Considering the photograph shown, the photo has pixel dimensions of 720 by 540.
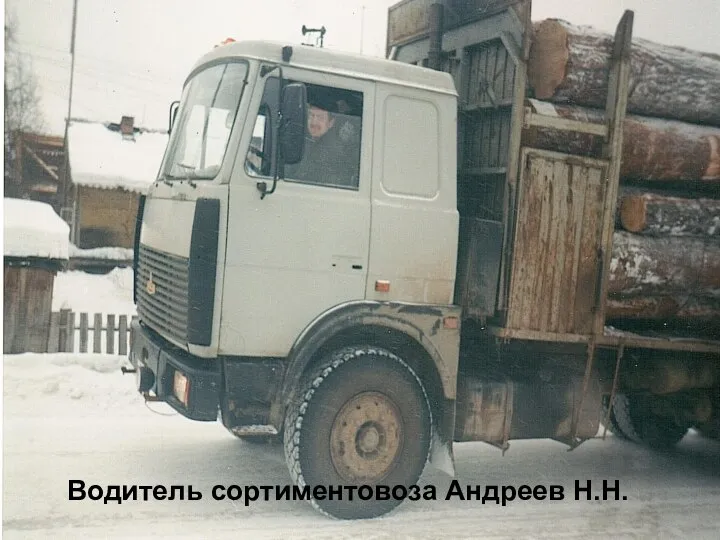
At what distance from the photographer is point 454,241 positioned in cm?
518

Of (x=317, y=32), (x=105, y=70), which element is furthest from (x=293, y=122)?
(x=105, y=70)

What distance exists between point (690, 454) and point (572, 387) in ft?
8.06

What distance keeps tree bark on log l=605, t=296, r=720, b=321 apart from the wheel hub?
1820 mm

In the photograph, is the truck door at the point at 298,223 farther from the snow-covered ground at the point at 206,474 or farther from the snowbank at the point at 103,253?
the snowbank at the point at 103,253

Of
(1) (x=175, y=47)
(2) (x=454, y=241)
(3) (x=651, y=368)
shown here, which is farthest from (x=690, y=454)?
(1) (x=175, y=47)

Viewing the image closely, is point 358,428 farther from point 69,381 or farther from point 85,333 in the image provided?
point 85,333

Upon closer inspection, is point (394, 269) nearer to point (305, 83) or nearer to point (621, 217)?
point (305, 83)

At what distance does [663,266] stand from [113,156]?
5.33m

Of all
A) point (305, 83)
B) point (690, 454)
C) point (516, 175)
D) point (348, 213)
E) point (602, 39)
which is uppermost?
point (602, 39)

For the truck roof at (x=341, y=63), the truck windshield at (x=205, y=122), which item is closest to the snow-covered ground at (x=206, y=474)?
the truck windshield at (x=205, y=122)

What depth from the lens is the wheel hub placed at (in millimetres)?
4914

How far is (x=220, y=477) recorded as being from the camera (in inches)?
217

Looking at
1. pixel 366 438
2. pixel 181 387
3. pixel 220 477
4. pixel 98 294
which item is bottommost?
pixel 220 477

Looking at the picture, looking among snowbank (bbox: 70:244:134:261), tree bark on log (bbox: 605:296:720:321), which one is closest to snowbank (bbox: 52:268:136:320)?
snowbank (bbox: 70:244:134:261)
